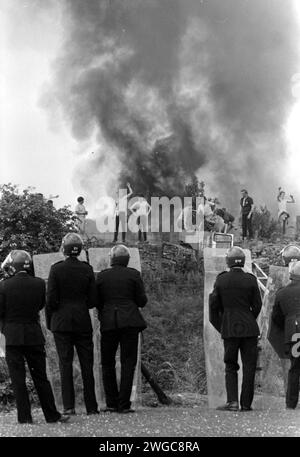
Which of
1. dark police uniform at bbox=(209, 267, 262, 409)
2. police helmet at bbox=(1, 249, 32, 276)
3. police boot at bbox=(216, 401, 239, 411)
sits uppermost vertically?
police helmet at bbox=(1, 249, 32, 276)

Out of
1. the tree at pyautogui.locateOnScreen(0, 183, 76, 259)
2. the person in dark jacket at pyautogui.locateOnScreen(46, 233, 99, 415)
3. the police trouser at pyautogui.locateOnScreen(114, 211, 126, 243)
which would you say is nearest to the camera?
the person in dark jacket at pyautogui.locateOnScreen(46, 233, 99, 415)

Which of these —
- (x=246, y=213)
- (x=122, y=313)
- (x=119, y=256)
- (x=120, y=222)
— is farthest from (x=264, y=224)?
(x=122, y=313)

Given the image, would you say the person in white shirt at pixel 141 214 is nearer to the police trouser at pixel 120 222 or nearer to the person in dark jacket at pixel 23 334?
the police trouser at pixel 120 222

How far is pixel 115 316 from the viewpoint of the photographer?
10.6 meters

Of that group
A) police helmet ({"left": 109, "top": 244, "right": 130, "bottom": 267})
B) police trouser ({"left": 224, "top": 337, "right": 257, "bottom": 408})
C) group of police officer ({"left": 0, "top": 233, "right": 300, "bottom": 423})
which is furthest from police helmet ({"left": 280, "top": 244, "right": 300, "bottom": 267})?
police helmet ({"left": 109, "top": 244, "right": 130, "bottom": 267})

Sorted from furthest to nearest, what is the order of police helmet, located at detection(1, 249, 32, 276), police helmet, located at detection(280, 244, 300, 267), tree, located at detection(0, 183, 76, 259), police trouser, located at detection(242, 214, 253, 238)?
police trouser, located at detection(242, 214, 253, 238)
tree, located at detection(0, 183, 76, 259)
police helmet, located at detection(280, 244, 300, 267)
police helmet, located at detection(1, 249, 32, 276)

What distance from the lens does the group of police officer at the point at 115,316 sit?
33.5 feet

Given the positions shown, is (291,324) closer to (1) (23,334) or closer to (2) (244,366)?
(2) (244,366)

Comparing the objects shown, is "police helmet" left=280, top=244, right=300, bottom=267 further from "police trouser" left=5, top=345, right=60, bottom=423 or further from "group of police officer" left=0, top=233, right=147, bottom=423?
"police trouser" left=5, top=345, right=60, bottom=423

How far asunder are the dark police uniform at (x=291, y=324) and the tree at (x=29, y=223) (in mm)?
9511

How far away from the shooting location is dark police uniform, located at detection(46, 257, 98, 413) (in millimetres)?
10383

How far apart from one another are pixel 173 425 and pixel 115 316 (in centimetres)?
166

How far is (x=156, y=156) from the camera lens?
119ft
